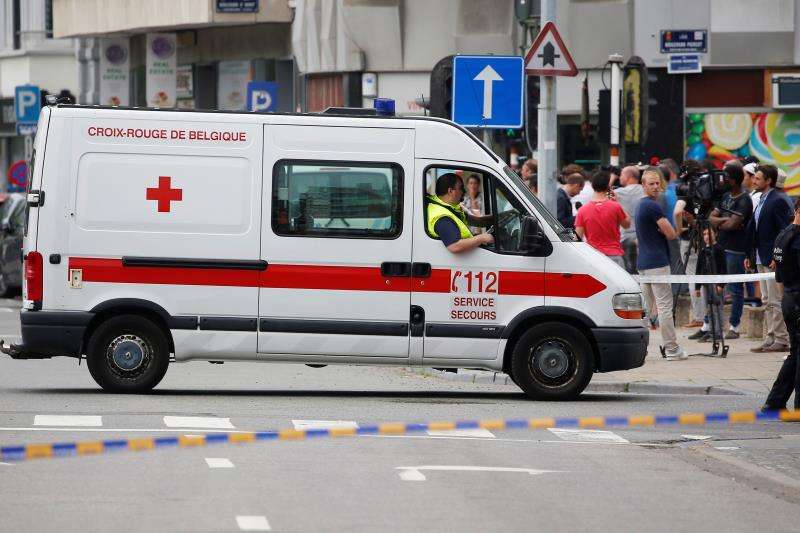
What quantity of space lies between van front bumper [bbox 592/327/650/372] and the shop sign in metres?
26.8

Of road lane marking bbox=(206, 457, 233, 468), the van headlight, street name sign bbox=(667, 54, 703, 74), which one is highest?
street name sign bbox=(667, 54, 703, 74)

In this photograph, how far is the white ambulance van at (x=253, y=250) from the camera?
1489 centimetres

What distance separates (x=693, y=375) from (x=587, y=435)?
485 centimetres

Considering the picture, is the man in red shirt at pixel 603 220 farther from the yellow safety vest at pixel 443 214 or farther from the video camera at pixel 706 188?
the yellow safety vest at pixel 443 214

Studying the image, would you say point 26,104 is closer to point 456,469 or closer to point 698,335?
point 698,335

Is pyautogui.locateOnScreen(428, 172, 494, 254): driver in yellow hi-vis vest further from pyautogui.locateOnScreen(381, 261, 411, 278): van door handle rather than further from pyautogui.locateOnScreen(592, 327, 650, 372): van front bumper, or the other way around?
pyautogui.locateOnScreen(592, 327, 650, 372): van front bumper

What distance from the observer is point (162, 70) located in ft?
153

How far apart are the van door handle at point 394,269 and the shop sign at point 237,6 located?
26.7m

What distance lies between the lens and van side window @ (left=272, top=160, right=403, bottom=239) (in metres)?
14.9

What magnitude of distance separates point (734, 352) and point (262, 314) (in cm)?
667

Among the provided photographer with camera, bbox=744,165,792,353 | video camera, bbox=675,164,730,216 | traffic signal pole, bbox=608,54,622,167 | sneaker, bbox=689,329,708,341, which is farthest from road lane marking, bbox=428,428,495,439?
traffic signal pole, bbox=608,54,622,167

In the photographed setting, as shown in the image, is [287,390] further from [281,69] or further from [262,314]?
[281,69]

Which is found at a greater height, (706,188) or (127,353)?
(706,188)

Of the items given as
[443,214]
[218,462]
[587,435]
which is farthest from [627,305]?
[218,462]
